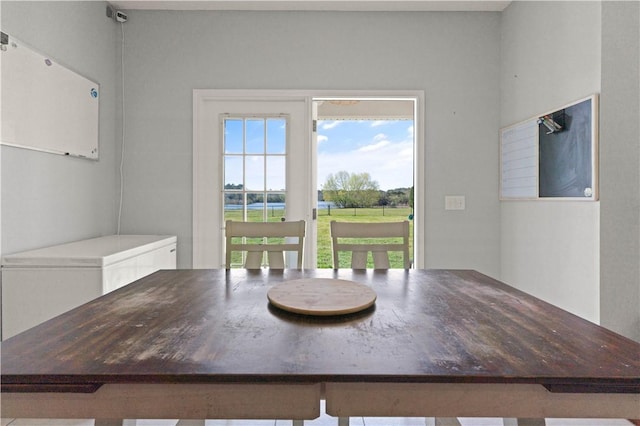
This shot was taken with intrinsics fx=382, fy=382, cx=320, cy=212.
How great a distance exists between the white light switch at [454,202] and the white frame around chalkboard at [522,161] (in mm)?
327

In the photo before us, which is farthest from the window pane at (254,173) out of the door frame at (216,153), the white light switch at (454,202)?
the white light switch at (454,202)

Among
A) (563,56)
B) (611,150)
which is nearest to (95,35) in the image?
(563,56)

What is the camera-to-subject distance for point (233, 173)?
10.7ft

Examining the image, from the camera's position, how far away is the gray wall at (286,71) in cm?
315

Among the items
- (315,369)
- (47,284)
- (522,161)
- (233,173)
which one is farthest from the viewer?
(233,173)

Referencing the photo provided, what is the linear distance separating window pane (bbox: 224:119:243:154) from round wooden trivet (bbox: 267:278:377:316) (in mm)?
2053

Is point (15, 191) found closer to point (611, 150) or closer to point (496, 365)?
point (496, 365)

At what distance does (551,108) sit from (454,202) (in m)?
1.00

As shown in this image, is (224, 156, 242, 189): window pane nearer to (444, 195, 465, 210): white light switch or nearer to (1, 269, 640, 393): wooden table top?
(444, 195, 465, 210): white light switch

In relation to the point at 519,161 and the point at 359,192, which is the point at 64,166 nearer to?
the point at 519,161

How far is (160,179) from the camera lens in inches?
125

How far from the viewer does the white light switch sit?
3.19 meters

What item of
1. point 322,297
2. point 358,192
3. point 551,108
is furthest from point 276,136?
point 358,192

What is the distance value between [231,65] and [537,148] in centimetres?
242
